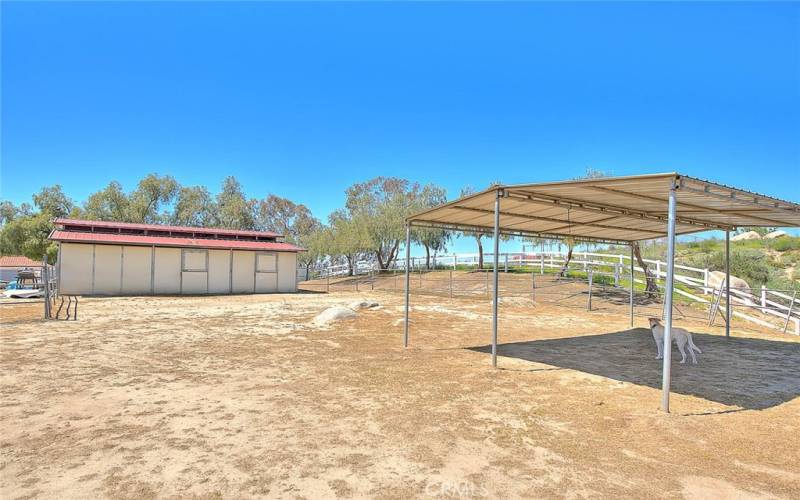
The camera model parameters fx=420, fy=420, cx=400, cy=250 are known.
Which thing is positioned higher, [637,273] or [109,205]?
[109,205]

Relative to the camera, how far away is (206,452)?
3568mm

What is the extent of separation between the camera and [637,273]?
21625mm

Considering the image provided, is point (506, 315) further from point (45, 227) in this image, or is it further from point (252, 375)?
point (45, 227)

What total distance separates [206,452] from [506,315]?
11669 mm

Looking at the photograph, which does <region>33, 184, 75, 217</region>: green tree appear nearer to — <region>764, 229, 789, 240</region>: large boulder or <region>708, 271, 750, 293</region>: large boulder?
<region>708, 271, 750, 293</region>: large boulder

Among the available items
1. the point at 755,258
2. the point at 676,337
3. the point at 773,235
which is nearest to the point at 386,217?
the point at 755,258

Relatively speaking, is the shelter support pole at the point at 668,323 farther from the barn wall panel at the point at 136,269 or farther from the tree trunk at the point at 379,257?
the tree trunk at the point at 379,257

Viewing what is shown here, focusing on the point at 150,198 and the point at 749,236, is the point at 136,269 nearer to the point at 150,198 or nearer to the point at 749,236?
the point at 150,198

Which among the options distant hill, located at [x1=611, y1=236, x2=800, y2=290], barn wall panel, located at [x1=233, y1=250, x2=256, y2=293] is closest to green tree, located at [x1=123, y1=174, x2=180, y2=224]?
barn wall panel, located at [x1=233, y1=250, x2=256, y2=293]

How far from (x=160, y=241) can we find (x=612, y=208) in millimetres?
21886

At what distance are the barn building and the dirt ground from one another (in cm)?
1367

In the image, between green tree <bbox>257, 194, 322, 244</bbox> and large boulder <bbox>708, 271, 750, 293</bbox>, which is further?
green tree <bbox>257, 194, 322, 244</bbox>

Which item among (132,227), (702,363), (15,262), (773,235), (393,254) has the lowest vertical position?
(702,363)

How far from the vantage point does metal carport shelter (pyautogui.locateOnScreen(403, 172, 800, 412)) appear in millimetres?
5266
